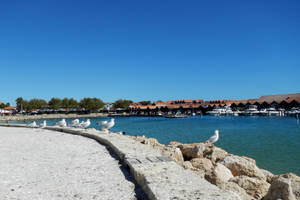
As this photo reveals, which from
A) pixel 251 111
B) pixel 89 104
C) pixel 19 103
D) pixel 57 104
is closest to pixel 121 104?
pixel 89 104

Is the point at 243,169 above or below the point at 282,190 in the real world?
below

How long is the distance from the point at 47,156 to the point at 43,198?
14.5 ft

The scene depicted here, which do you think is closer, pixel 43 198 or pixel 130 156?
pixel 43 198

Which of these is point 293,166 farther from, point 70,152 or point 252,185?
point 70,152

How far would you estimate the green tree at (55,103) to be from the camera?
5217 inches

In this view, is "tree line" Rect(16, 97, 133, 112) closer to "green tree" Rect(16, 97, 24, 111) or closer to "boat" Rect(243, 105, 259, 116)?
"green tree" Rect(16, 97, 24, 111)

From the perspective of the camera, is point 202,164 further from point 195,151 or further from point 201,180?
point 201,180

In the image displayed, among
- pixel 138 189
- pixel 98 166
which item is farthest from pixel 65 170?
pixel 138 189

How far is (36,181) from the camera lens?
5.77 meters

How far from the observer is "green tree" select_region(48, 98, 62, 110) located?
13250 cm

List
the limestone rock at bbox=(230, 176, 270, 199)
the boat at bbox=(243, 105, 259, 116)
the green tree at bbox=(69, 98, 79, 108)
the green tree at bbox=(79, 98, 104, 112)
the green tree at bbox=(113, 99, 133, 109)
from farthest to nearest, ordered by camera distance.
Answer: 1. the green tree at bbox=(113, 99, 133, 109)
2. the green tree at bbox=(79, 98, 104, 112)
3. the green tree at bbox=(69, 98, 79, 108)
4. the boat at bbox=(243, 105, 259, 116)
5. the limestone rock at bbox=(230, 176, 270, 199)

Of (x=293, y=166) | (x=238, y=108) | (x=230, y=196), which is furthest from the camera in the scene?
(x=238, y=108)

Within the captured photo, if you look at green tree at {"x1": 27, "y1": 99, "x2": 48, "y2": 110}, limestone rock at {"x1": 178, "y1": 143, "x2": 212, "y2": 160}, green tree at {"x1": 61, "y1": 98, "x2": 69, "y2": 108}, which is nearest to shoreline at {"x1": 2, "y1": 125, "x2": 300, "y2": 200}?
limestone rock at {"x1": 178, "y1": 143, "x2": 212, "y2": 160}

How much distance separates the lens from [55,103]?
134125mm
